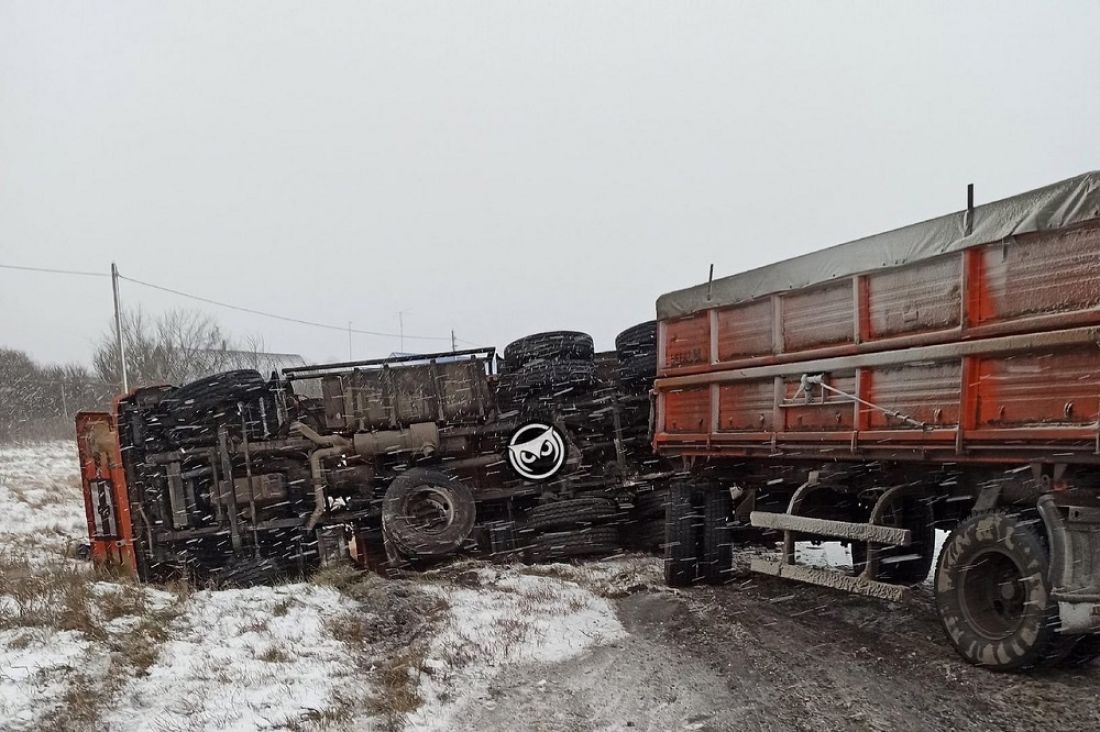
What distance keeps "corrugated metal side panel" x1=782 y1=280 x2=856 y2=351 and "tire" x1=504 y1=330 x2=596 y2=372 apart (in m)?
3.81

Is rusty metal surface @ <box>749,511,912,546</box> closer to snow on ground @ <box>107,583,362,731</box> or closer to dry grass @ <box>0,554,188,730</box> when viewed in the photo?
snow on ground @ <box>107,583,362,731</box>

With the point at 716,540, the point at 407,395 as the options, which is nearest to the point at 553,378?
the point at 407,395

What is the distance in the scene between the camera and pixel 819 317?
5840 mm

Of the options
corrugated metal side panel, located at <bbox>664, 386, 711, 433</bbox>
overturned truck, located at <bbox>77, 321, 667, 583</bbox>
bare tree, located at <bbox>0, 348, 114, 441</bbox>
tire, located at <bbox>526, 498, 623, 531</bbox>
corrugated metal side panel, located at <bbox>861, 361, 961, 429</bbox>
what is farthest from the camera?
bare tree, located at <bbox>0, 348, 114, 441</bbox>

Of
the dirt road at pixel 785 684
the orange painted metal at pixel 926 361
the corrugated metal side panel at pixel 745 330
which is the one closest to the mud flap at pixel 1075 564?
the orange painted metal at pixel 926 361

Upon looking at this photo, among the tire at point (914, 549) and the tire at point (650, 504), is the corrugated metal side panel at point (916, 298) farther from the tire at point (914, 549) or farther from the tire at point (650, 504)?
the tire at point (650, 504)

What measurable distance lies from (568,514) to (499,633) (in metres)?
3.19

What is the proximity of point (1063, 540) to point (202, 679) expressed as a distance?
531 centimetres

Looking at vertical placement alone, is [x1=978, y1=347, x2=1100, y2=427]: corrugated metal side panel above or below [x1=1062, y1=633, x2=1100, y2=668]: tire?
above

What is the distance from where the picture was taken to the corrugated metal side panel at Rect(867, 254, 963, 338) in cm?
475

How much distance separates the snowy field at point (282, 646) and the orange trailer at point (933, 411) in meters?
2.00

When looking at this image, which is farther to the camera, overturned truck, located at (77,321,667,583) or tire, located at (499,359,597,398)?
tire, located at (499,359,597,398)

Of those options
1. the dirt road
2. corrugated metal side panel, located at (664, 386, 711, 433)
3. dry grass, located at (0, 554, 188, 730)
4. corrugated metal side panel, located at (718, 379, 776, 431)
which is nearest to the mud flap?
the dirt road

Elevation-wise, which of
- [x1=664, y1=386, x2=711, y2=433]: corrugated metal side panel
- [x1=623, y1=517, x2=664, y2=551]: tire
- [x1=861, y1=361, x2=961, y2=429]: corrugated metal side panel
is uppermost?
[x1=861, y1=361, x2=961, y2=429]: corrugated metal side panel
